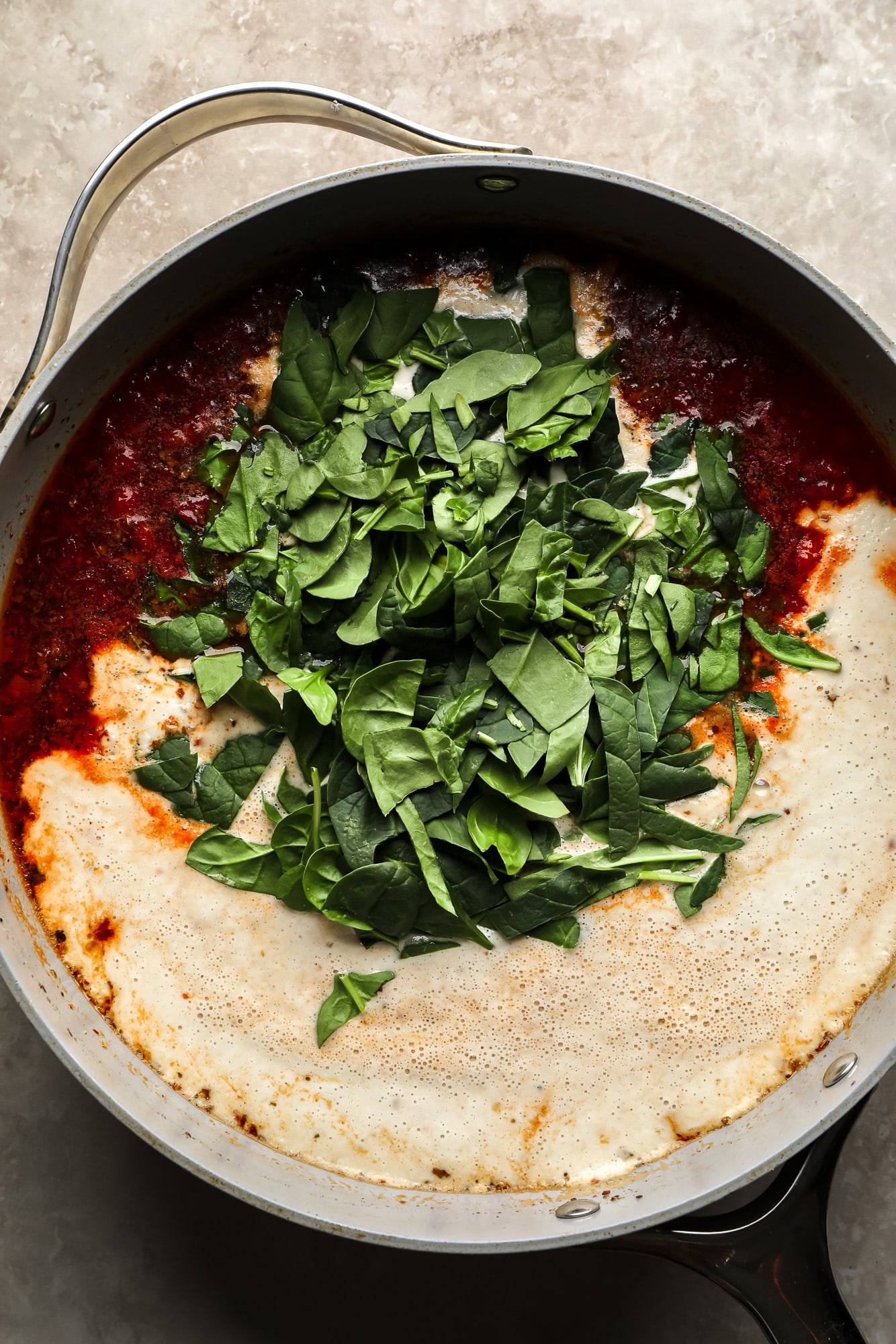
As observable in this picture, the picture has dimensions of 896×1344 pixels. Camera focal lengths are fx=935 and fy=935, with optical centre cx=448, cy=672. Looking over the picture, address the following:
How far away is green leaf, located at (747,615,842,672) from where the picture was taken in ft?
4.02

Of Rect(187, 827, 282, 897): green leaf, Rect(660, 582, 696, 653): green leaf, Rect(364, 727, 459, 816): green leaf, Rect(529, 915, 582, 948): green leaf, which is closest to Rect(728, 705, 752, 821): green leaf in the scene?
Rect(660, 582, 696, 653): green leaf

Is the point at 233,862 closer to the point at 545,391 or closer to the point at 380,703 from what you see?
the point at 380,703

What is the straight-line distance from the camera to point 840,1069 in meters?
1.20

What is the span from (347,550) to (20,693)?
48 centimetres

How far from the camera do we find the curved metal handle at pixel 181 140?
1072 millimetres

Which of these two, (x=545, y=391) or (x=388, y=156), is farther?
(x=388, y=156)

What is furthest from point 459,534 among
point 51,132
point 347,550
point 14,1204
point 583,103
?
point 14,1204

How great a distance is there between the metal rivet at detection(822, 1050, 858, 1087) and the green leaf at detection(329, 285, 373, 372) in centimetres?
109

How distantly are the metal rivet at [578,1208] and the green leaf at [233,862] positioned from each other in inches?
21.6

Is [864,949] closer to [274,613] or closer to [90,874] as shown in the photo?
[274,613]

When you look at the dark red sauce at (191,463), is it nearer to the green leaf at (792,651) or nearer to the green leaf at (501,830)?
the green leaf at (792,651)

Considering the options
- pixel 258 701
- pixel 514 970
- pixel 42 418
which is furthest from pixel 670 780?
pixel 42 418

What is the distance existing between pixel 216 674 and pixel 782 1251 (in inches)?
40.8

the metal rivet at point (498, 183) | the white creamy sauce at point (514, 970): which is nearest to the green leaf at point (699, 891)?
the white creamy sauce at point (514, 970)
